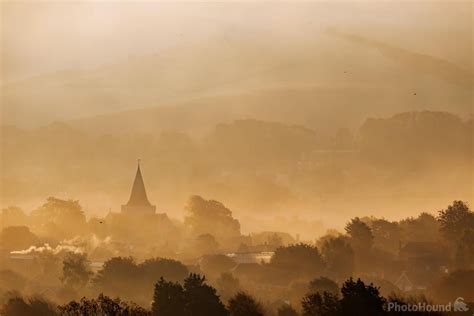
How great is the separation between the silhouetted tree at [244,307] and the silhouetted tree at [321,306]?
2.81 meters

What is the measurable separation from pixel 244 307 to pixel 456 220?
40565mm

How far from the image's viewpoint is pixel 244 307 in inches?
2418

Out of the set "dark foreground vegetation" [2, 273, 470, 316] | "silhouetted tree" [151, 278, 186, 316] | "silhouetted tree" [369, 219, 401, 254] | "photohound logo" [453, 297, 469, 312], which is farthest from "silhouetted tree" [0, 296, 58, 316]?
"silhouetted tree" [369, 219, 401, 254]

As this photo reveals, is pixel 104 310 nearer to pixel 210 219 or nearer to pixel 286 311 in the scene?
pixel 286 311

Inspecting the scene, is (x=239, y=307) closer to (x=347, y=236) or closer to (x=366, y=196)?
(x=347, y=236)

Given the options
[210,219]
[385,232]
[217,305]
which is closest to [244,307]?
[217,305]

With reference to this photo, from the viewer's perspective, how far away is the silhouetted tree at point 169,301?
6062cm

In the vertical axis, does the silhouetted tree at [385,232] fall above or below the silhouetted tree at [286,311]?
above

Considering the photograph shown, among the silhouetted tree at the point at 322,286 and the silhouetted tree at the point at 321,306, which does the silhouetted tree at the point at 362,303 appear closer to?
the silhouetted tree at the point at 321,306

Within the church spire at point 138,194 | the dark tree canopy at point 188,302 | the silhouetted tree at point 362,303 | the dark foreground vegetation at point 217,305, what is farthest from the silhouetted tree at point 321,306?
the church spire at point 138,194

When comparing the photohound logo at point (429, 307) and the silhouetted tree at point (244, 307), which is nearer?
the photohound logo at point (429, 307)

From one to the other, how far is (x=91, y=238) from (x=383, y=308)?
7708 centimetres

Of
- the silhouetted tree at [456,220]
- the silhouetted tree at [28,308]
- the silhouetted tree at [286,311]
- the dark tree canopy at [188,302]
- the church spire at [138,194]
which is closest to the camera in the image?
the dark tree canopy at [188,302]

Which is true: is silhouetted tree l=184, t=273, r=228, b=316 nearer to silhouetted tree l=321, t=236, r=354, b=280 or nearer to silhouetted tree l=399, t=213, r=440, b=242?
silhouetted tree l=321, t=236, r=354, b=280
